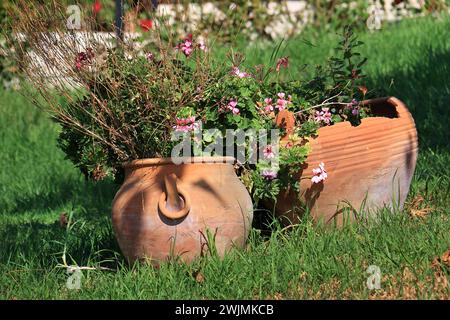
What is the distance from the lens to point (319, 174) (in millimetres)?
4738

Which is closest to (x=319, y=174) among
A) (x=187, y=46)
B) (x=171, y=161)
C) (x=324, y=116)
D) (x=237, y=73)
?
(x=324, y=116)

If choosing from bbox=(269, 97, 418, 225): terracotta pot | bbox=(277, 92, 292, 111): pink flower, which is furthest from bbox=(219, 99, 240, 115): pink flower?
bbox=(269, 97, 418, 225): terracotta pot

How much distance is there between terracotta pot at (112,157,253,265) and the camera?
14.4 ft

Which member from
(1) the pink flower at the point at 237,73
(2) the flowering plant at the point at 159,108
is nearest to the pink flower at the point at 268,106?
(2) the flowering plant at the point at 159,108

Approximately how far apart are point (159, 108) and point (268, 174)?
637 millimetres

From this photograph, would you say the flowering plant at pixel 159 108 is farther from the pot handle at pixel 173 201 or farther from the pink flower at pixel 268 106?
the pot handle at pixel 173 201

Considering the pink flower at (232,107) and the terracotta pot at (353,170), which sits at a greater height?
the pink flower at (232,107)

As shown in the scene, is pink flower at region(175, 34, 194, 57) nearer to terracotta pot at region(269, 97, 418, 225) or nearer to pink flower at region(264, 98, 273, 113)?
pink flower at region(264, 98, 273, 113)

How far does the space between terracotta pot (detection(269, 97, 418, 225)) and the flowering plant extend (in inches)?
2.8

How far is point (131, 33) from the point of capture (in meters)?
5.29

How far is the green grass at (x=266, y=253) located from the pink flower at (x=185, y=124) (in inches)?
24.8

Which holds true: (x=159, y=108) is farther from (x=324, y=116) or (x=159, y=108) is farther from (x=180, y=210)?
(x=324, y=116)

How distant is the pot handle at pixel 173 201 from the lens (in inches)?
172
